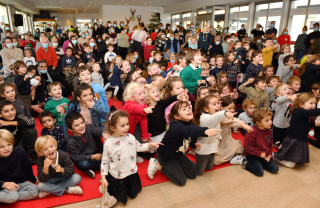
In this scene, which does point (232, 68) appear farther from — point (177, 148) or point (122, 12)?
point (122, 12)

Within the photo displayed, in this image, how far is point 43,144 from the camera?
84.0 inches

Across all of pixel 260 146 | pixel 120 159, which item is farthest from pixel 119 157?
pixel 260 146

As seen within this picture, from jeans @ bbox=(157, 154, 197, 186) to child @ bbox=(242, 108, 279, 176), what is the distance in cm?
76

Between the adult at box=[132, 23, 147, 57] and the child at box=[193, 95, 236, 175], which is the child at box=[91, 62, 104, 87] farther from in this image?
the adult at box=[132, 23, 147, 57]

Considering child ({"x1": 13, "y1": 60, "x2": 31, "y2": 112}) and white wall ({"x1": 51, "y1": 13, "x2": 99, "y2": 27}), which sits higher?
white wall ({"x1": 51, "y1": 13, "x2": 99, "y2": 27})

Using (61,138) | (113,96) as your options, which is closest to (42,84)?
(113,96)

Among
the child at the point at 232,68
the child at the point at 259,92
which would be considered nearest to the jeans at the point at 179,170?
the child at the point at 259,92

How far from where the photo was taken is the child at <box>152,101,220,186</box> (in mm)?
2287

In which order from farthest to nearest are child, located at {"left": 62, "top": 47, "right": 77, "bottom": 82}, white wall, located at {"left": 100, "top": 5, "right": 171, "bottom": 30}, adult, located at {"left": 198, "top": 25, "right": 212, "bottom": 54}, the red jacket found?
white wall, located at {"left": 100, "top": 5, "right": 171, "bottom": 30}, adult, located at {"left": 198, "top": 25, "right": 212, "bottom": 54}, child, located at {"left": 62, "top": 47, "right": 77, "bottom": 82}, the red jacket

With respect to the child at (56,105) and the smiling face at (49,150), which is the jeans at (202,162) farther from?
the child at (56,105)

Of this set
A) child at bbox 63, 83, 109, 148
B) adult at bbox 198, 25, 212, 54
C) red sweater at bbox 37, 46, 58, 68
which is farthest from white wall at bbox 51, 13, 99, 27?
child at bbox 63, 83, 109, 148

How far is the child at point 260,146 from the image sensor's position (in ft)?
8.70

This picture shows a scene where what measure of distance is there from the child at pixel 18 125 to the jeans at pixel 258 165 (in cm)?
290

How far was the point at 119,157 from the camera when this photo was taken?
84.0 inches
